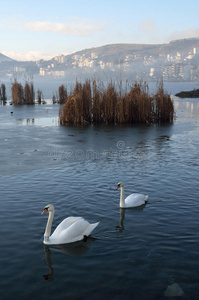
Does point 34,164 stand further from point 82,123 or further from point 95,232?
point 82,123

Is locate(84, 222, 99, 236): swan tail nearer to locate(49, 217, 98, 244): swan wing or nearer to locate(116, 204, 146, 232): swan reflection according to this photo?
locate(49, 217, 98, 244): swan wing

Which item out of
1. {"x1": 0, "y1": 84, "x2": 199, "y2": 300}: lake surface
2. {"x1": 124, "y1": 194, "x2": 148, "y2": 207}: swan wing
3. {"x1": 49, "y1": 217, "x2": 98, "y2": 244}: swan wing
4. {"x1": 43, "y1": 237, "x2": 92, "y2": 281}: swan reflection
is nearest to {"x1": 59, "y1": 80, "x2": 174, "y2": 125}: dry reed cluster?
{"x1": 0, "y1": 84, "x2": 199, "y2": 300}: lake surface

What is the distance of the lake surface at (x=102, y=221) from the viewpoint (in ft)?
23.6

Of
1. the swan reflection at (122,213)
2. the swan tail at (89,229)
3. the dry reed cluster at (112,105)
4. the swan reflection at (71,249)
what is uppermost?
the dry reed cluster at (112,105)

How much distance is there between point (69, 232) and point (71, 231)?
0.06 meters

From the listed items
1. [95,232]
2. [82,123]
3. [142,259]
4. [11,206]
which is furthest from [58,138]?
[142,259]

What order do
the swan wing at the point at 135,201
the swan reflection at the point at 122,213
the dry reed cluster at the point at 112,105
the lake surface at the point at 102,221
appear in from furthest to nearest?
the dry reed cluster at the point at 112,105, the swan wing at the point at 135,201, the swan reflection at the point at 122,213, the lake surface at the point at 102,221

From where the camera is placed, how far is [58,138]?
82.5ft

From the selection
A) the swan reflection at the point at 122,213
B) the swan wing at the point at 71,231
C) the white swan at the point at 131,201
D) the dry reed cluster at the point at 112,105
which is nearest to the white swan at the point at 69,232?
the swan wing at the point at 71,231

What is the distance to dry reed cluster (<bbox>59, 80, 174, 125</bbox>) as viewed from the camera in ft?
99.1

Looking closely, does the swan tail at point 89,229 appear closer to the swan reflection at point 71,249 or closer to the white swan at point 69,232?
the white swan at point 69,232

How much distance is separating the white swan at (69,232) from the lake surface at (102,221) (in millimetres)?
186

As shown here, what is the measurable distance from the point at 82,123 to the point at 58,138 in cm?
665

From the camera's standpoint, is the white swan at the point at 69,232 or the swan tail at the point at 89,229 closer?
the white swan at the point at 69,232
